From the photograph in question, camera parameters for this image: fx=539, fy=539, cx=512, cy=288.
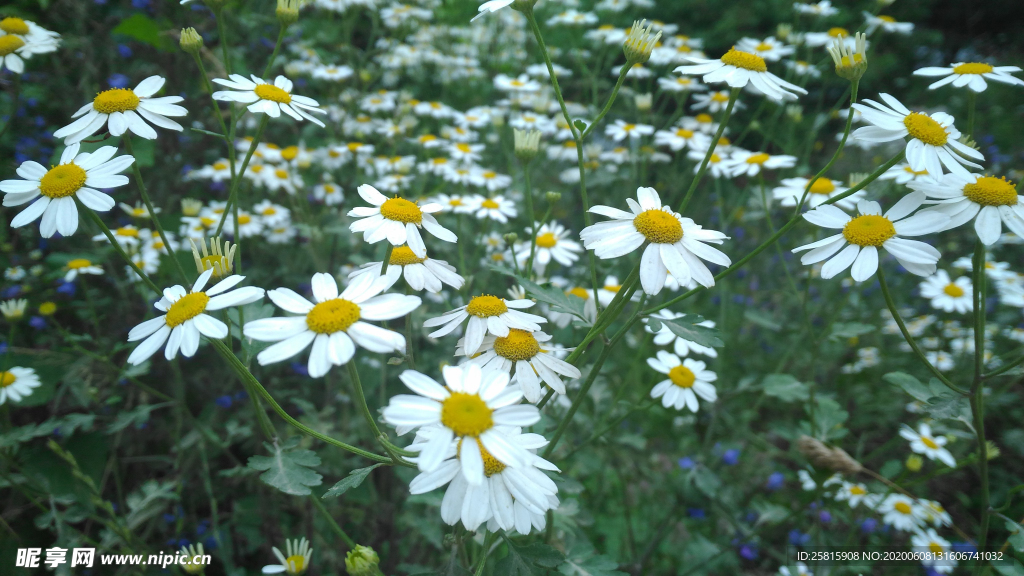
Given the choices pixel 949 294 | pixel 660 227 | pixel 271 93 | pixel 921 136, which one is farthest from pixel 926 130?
pixel 949 294

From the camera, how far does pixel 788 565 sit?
224cm

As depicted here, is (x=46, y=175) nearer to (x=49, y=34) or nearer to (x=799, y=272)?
(x=49, y=34)

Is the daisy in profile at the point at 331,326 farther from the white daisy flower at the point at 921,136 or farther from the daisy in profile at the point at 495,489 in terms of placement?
the white daisy flower at the point at 921,136

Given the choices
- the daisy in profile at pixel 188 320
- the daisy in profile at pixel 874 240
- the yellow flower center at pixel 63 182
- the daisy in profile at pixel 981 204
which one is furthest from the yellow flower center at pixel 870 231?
the yellow flower center at pixel 63 182

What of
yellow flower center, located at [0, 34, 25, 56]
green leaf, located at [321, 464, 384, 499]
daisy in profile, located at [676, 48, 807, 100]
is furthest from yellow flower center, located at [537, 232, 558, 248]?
yellow flower center, located at [0, 34, 25, 56]

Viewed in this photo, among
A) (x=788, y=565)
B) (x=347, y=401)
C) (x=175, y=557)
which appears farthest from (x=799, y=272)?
(x=175, y=557)

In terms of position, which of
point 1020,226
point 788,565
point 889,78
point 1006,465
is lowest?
point 1006,465

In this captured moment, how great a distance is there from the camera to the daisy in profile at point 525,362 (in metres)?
1.14

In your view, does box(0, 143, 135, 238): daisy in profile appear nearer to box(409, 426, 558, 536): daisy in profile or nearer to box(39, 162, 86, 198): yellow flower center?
box(39, 162, 86, 198): yellow flower center

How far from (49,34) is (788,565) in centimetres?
364

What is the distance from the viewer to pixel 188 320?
1049mm

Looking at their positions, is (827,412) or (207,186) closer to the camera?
(827,412)

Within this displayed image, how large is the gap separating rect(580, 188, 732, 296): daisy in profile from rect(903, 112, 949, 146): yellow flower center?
0.61m

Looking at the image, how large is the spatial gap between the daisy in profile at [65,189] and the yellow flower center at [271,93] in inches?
14.6
